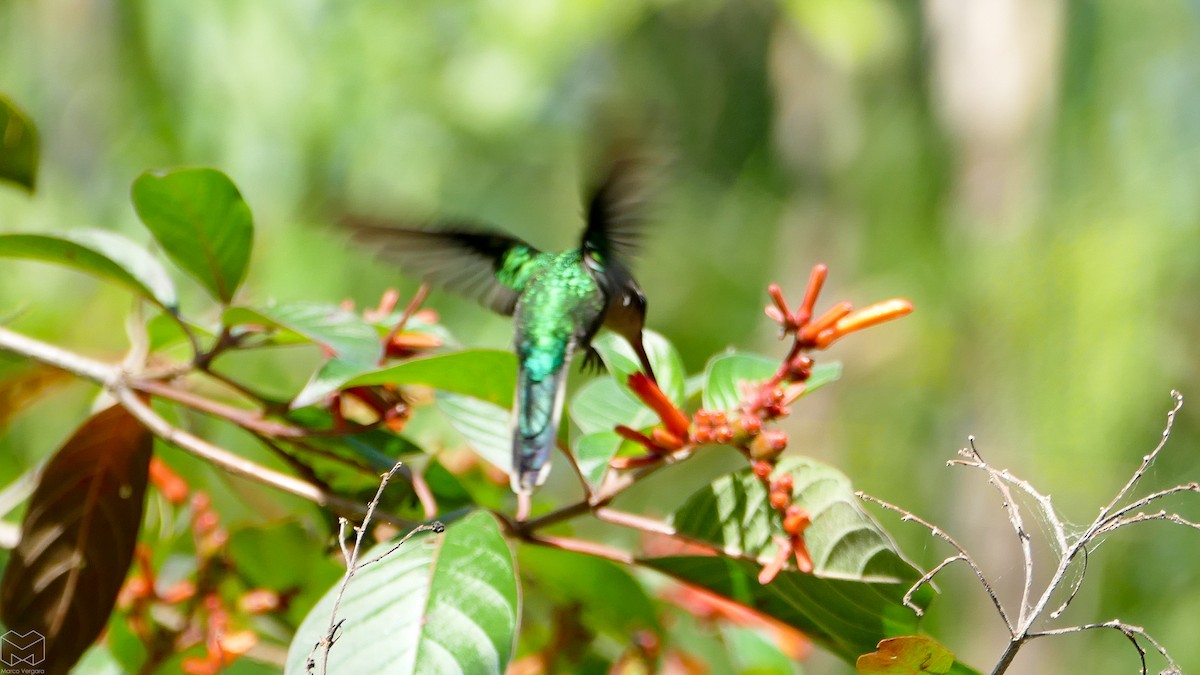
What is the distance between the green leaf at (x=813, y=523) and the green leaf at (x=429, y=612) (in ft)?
0.53

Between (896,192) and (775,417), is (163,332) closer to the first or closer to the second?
(775,417)

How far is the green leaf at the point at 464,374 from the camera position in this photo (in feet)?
2.23

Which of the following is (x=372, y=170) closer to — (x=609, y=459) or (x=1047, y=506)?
(x=609, y=459)

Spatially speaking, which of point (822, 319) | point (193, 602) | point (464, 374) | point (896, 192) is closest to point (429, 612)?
point (464, 374)

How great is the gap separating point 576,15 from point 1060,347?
1624 millimetres

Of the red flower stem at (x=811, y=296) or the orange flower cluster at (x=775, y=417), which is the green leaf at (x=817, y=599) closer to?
the orange flower cluster at (x=775, y=417)

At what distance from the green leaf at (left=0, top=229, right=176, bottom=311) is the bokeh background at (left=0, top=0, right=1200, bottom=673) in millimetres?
637

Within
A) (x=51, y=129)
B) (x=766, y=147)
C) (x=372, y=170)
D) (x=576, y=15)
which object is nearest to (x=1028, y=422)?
(x=576, y=15)

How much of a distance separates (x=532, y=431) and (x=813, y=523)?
22 cm

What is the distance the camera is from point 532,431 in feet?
2.50

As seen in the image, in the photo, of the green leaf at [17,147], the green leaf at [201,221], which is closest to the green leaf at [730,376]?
the green leaf at [201,221]

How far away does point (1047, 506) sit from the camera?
53cm

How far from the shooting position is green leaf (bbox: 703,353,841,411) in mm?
777

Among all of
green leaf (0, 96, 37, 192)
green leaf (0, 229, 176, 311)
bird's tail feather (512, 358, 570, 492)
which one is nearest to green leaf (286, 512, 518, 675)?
bird's tail feather (512, 358, 570, 492)
